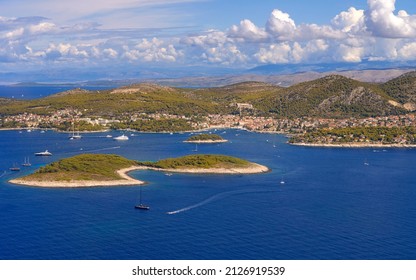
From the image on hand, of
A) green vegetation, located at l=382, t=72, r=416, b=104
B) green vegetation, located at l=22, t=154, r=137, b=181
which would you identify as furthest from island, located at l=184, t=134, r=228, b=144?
green vegetation, located at l=382, t=72, r=416, b=104

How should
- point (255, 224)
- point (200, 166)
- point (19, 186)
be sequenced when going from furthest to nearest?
point (200, 166)
point (19, 186)
point (255, 224)

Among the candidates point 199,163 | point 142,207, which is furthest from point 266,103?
point 142,207

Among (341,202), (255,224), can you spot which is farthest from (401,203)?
(255,224)

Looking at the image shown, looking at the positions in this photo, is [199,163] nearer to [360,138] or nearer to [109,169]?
[109,169]

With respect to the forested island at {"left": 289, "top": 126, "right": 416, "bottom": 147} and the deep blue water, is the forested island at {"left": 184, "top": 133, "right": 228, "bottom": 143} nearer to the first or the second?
the forested island at {"left": 289, "top": 126, "right": 416, "bottom": 147}

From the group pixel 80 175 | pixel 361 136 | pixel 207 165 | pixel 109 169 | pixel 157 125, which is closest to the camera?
pixel 80 175

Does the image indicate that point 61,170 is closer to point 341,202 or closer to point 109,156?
point 109,156
